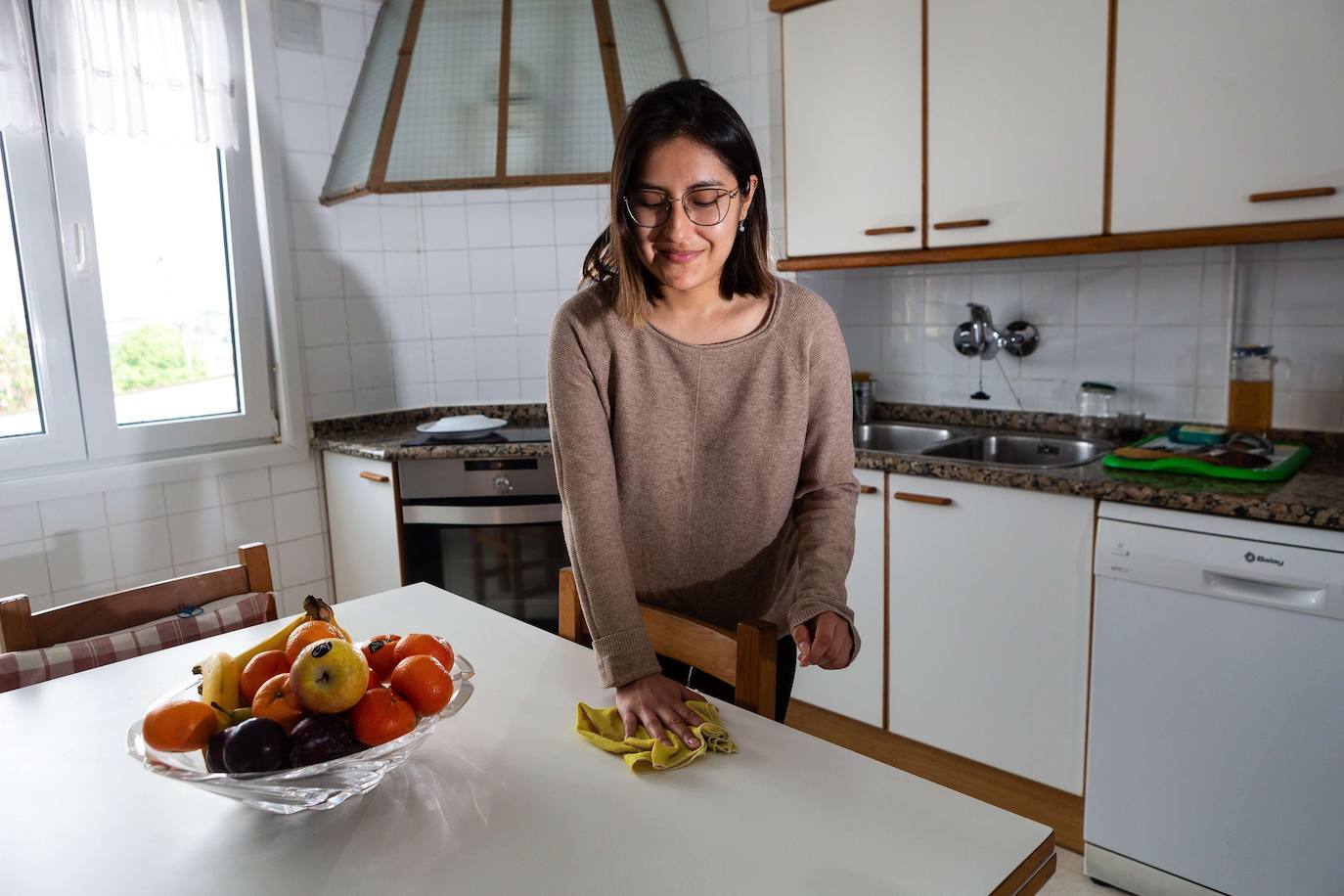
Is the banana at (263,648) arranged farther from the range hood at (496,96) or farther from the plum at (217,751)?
the range hood at (496,96)

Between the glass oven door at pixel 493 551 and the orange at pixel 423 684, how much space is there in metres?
1.72

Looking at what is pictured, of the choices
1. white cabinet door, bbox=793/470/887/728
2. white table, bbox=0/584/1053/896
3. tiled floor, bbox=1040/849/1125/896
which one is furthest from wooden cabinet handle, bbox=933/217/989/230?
white table, bbox=0/584/1053/896

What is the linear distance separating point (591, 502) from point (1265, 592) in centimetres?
128

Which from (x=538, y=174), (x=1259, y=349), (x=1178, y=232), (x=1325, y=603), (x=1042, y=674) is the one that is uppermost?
(x=538, y=174)

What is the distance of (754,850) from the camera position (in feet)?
2.48

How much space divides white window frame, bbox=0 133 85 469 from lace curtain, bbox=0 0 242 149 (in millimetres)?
107

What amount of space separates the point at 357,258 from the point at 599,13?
110 centimetres

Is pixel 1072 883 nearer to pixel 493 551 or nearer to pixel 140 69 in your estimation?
pixel 493 551

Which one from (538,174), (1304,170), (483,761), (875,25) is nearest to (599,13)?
(538,174)

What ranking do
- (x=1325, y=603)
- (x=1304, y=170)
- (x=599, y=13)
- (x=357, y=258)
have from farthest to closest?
(x=357, y=258)
(x=599, y=13)
(x=1304, y=170)
(x=1325, y=603)

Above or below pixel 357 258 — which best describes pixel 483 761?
below

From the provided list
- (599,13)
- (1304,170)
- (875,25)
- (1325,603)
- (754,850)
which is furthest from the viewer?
(599,13)

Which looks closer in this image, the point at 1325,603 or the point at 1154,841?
the point at 1325,603

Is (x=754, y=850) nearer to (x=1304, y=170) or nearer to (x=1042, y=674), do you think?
(x=1042, y=674)
